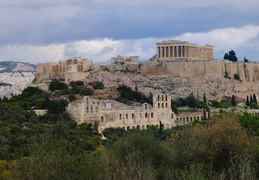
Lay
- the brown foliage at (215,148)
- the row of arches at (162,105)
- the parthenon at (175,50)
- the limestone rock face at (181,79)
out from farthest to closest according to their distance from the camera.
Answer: the parthenon at (175,50) < the limestone rock face at (181,79) < the row of arches at (162,105) < the brown foliage at (215,148)

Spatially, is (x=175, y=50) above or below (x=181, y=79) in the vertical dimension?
above

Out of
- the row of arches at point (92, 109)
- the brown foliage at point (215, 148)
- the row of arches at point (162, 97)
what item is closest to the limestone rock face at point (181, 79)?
the row of arches at point (162, 97)

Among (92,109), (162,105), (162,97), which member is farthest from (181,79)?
(92,109)

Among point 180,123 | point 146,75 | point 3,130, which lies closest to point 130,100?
point 180,123

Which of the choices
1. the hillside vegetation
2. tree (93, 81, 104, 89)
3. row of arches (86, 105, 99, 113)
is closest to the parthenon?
tree (93, 81, 104, 89)

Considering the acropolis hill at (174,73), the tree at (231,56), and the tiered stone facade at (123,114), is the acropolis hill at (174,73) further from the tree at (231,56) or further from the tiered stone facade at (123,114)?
the tiered stone facade at (123,114)

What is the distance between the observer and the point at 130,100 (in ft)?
246

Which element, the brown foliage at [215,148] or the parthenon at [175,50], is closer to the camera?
the brown foliage at [215,148]

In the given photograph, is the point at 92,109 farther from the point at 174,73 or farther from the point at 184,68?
the point at 184,68

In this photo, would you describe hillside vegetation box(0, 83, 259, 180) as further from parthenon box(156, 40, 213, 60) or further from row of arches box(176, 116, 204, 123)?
parthenon box(156, 40, 213, 60)

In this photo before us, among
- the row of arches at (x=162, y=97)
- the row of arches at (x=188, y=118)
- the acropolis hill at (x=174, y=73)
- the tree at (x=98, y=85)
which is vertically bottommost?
the row of arches at (x=188, y=118)

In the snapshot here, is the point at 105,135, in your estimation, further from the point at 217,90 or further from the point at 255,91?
A: the point at 255,91


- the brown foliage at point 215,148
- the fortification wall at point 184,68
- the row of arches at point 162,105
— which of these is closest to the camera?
the brown foliage at point 215,148

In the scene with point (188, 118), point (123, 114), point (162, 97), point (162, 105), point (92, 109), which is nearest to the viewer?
point (92, 109)
